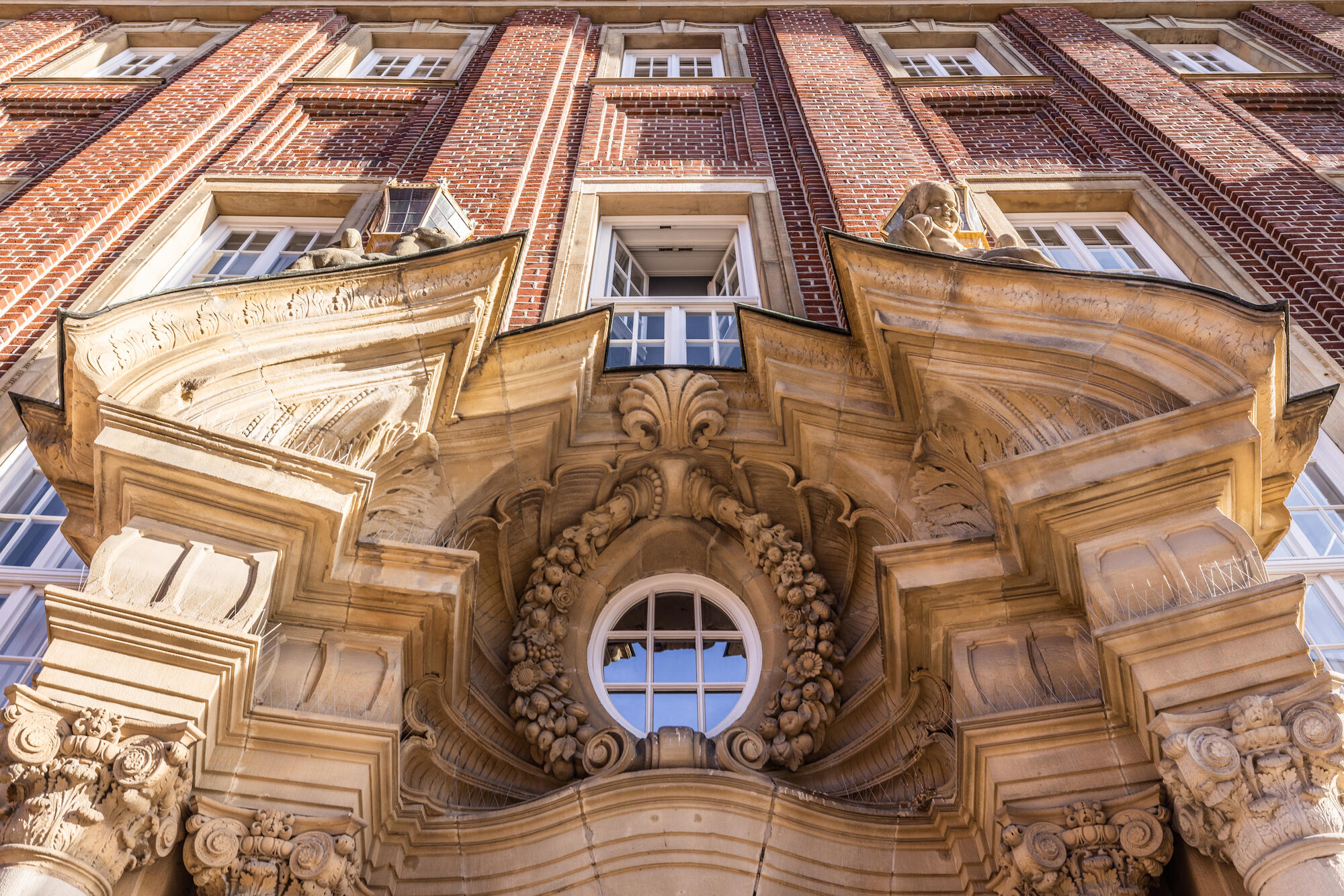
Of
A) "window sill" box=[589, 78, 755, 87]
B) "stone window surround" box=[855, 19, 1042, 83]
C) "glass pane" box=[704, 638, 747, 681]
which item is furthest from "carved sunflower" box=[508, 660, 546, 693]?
"stone window surround" box=[855, 19, 1042, 83]

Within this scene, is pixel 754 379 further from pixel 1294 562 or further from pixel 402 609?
pixel 1294 562

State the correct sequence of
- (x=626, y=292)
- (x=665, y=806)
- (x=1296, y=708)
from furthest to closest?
1. (x=626, y=292)
2. (x=665, y=806)
3. (x=1296, y=708)

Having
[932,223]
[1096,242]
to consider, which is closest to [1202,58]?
[1096,242]

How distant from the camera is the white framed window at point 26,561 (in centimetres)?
512

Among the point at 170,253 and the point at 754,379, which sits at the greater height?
the point at 170,253

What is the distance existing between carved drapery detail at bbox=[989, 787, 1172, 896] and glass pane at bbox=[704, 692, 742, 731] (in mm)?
1697

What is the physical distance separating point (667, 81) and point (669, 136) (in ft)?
4.63

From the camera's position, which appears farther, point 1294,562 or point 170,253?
point 170,253

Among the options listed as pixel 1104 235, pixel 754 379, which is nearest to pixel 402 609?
pixel 754 379

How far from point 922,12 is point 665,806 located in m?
12.6

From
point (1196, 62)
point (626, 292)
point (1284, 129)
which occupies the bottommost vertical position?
point (626, 292)

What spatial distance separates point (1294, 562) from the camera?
5555 mm

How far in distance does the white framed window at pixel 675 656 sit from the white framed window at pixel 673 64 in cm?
835

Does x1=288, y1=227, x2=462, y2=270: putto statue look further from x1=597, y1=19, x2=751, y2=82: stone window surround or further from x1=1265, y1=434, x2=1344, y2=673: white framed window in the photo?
x1=597, y1=19, x2=751, y2=82: stone window surround
